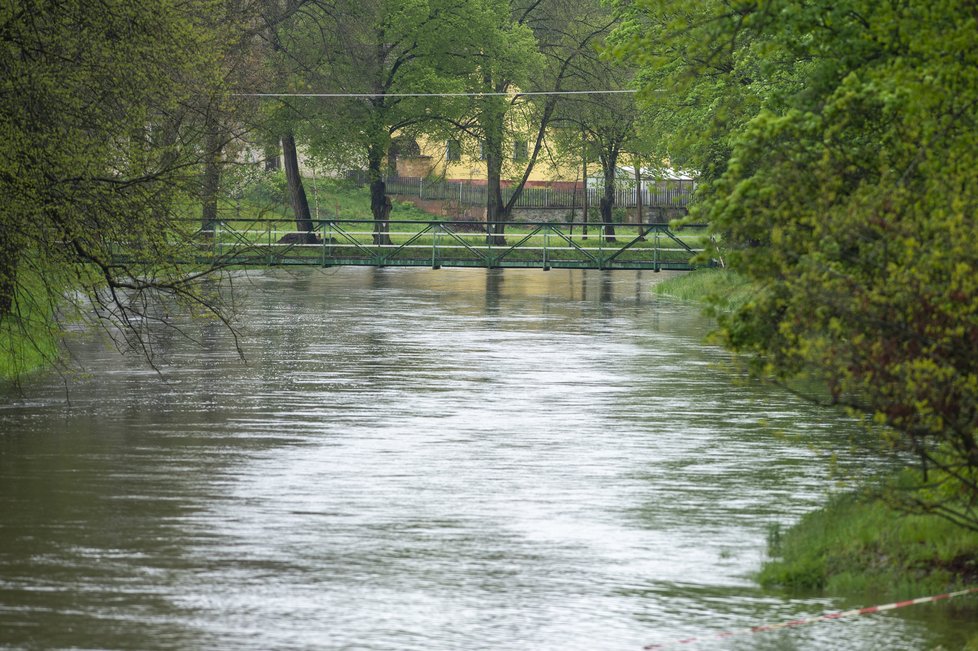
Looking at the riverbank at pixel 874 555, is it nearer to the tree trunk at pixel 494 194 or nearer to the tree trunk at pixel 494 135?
the tree trunk at pixel 494 135

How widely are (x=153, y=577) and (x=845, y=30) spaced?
21.2 feet

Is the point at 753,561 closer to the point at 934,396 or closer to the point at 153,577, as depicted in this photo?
the point at 934,396

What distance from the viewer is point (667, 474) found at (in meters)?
15.3

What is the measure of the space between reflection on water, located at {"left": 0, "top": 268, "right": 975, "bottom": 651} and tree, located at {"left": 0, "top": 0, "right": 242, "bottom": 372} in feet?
6.14

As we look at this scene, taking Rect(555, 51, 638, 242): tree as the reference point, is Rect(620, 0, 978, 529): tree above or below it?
below

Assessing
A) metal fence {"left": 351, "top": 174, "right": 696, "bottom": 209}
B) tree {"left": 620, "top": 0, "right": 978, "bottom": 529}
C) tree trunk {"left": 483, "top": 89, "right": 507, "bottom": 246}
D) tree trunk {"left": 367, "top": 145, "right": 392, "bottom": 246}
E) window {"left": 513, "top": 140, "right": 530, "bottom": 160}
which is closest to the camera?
tree {"left": 620, "top": 0, "right": 978, "bottom": 529}

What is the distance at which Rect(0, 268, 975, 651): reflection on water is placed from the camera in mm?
9852

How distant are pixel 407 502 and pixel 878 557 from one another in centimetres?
413

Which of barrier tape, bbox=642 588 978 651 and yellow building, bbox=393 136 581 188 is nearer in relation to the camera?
barrier tape, bbox=642 588 978 651

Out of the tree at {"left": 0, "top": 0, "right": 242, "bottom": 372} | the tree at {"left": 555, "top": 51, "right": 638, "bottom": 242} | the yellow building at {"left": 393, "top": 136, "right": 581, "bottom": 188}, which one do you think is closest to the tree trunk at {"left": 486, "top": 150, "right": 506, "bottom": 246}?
the yellow building at {"left": 393, "top": 136, "right": 581, "bottom": 188}

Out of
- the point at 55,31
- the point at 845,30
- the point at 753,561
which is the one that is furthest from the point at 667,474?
the point at 55,31

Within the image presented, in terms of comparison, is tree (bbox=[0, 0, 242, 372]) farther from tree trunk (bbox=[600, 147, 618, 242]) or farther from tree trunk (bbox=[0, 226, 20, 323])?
tree trunk (bbox=[600, 147, 618, 242])

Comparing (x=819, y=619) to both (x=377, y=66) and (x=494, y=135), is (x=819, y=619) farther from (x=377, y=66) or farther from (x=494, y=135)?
(x=377, y=66)

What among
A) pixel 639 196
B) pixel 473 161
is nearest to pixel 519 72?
pixel 473 161
